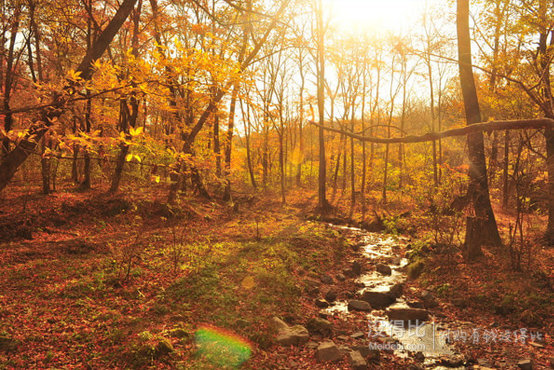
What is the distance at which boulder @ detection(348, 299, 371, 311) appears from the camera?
6371 millimetres

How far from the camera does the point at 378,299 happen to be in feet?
21.9

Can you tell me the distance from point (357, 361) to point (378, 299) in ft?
8.20

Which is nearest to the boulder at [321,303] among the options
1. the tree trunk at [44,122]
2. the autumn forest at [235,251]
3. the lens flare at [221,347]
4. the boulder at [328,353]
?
the autumn forest at [235,251]

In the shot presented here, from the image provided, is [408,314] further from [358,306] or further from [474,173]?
[474,173]

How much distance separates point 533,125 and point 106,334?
225 inches

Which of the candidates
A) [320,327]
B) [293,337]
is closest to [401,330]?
[320,327]

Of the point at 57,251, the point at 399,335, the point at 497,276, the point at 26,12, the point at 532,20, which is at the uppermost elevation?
the point at 26,12

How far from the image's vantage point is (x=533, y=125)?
9.18ft

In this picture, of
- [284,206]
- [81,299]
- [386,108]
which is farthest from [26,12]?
[386,108]

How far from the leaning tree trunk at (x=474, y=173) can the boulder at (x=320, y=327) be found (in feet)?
15.0

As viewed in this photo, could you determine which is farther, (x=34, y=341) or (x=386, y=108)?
(x=386, y=108)

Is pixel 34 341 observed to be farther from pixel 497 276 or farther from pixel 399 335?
pixel 497 276

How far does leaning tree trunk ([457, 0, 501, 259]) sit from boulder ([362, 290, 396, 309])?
102 inches

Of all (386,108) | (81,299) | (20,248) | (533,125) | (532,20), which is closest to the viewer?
(533,125)
